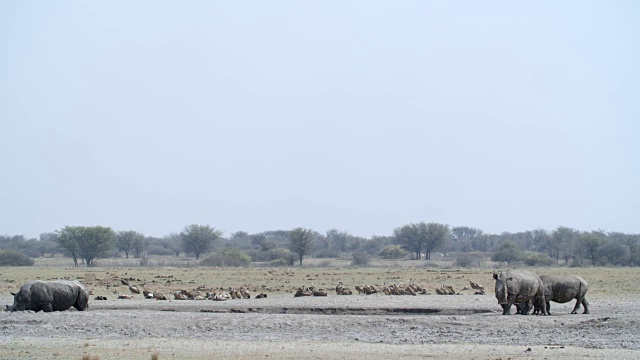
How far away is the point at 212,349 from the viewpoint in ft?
69.2

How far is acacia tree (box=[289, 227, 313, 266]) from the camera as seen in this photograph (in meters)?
103

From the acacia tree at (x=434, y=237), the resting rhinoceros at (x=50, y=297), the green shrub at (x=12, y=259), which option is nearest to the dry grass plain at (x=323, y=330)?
the resting rhinoceros at (x=50, y=297)

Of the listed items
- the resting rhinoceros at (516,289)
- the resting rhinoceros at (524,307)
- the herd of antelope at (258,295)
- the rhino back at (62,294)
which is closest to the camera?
the resting rhinoceros at (516,289)

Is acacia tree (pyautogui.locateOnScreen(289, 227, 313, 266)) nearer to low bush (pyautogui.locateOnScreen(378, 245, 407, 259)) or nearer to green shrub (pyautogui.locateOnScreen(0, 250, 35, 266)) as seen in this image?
low bush (pyautogui.locateOnScreen(378, 245, 407, 259))

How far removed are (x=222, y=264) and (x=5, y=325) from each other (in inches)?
2372

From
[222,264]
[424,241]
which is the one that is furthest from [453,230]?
[222,264]

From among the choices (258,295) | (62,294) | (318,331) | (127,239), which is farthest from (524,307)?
(127,239)

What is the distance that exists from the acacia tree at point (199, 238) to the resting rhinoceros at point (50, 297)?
88.2m

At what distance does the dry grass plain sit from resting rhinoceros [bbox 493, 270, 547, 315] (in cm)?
97

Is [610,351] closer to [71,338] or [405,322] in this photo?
[405,322]

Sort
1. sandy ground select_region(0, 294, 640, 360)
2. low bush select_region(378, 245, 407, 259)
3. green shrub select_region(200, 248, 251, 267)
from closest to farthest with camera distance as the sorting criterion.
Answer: sandy ground select_region(0, 294, 640, 360) < green shrub select_region(200, 248, 251, 267) < low bush select_region(378, 245, 407, 259)

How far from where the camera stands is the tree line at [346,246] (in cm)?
9669

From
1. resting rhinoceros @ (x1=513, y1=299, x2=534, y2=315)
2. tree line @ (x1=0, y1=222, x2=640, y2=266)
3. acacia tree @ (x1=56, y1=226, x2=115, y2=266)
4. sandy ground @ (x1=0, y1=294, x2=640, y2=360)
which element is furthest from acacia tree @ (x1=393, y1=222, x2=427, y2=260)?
resting rhinoceros @ (x1=513, y1=299, x2=534, y2=315)

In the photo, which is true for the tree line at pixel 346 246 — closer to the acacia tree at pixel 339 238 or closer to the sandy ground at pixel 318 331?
the acacia tree at pixel 339 238
